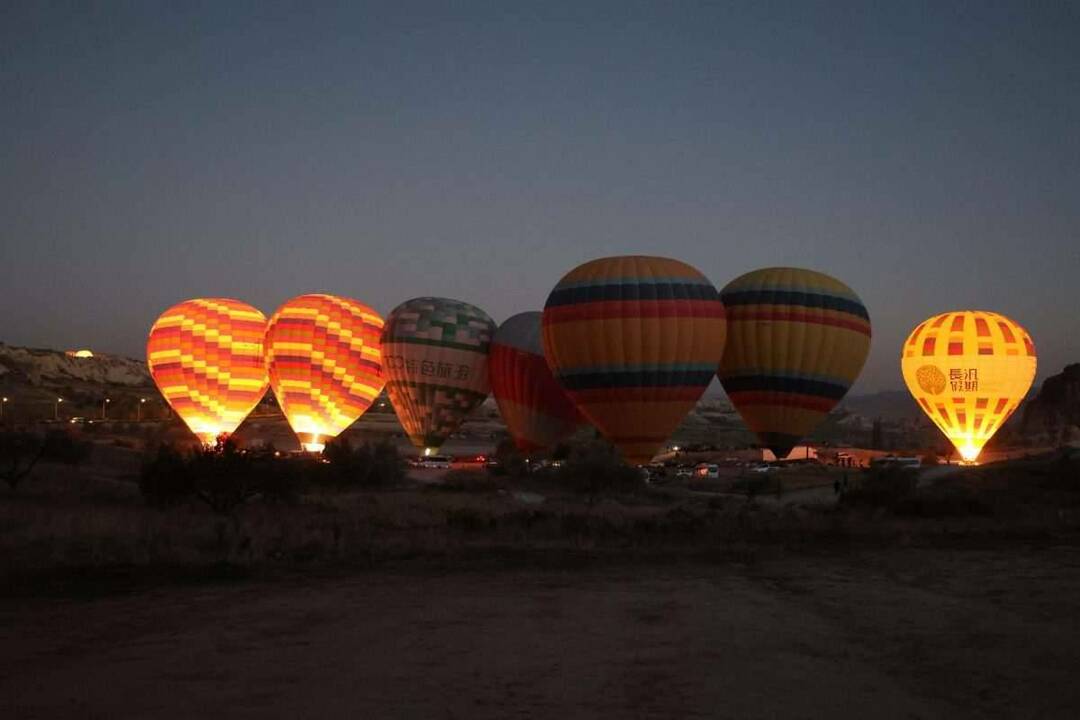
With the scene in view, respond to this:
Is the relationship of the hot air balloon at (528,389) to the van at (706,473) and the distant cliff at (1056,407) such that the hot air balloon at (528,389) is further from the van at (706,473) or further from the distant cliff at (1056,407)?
the distant cliff at (1056,407)

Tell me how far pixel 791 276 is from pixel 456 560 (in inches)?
622

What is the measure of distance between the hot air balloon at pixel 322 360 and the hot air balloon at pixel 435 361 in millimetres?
1494

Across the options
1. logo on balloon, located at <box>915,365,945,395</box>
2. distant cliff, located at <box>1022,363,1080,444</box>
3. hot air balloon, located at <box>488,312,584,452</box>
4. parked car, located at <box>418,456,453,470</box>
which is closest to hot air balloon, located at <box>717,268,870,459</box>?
hot air balloon, located at <box>488,312,584,452</box>

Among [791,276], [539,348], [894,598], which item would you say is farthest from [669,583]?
[539,348]

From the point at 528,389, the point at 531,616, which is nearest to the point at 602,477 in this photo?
the point at 528,389

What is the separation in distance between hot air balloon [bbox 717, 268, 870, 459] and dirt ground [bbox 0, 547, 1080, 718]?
1338 cm

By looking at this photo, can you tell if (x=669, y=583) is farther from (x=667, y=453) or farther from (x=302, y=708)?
(x=667, y=453)

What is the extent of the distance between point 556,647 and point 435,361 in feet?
80.0

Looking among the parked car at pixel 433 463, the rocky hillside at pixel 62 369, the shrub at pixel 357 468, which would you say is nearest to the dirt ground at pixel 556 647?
the shrub at pixel 357 468

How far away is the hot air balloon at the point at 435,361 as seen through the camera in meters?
33.0

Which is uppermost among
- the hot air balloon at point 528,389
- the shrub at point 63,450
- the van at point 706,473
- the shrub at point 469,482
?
the hot air balloon at point 528,389

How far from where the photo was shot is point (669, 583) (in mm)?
12656

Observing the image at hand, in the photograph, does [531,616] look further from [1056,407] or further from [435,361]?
[1056,407]

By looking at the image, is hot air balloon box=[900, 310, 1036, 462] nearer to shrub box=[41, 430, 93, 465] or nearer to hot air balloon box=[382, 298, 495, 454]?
hot air balloon box=[382, 298, 495, 454]
